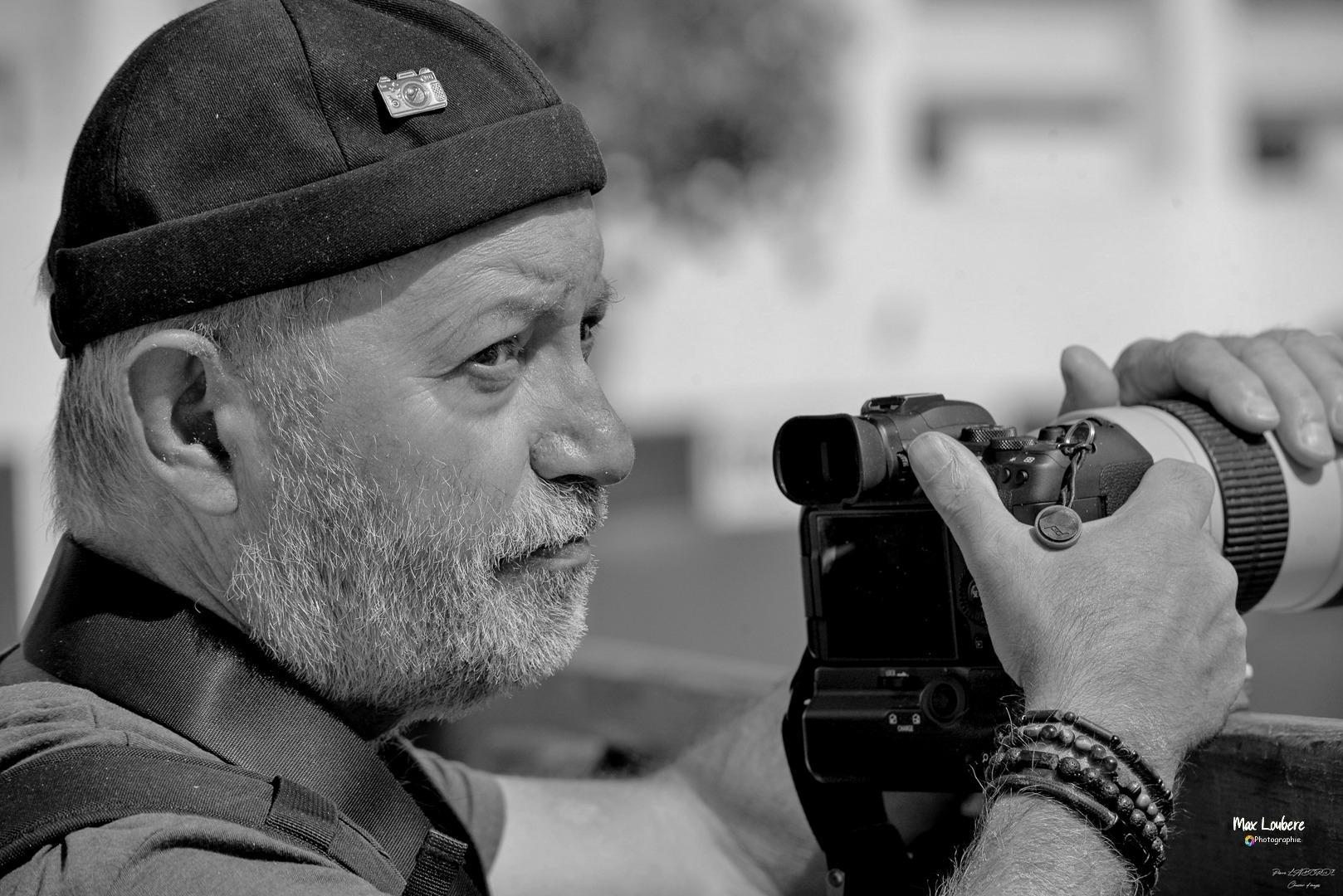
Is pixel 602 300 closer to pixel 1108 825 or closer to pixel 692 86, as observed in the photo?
pixel 1108 825

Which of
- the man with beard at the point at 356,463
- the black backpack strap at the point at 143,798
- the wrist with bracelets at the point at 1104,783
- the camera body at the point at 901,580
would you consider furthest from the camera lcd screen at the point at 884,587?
the black backpack strap at the point at 143,798

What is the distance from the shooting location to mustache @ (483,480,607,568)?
1555 mm

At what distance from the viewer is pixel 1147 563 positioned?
1.37 m

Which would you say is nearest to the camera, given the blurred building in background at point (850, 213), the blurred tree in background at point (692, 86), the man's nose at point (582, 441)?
the man's nose at point (582, 441)

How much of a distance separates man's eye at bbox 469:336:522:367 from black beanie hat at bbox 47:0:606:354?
130 mm

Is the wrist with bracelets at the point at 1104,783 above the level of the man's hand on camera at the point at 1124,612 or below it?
below

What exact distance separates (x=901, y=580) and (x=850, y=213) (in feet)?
38.6

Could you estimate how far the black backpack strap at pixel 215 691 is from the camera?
1418 mm

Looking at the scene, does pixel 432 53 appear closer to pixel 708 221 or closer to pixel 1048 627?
pixel 1048 627

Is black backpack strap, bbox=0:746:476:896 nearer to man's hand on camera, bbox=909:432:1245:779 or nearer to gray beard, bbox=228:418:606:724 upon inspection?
gray beard, bbox=228:418:606:724

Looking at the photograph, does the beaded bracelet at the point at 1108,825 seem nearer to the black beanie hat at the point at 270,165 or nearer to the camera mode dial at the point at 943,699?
the camera mode dial at the point at 943,699

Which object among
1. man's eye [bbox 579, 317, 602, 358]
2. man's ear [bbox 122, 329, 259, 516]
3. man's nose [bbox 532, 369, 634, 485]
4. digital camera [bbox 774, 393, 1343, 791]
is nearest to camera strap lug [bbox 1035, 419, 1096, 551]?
digital camera [bbox 774, 393, 1343, 791]

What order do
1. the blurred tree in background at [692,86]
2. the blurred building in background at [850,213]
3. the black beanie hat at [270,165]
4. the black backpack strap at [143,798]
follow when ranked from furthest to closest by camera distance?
the blurred building in background at [850,213] < the blurred tree in background at [692,86] < the black beanie hat at [270,165] < the black backpack strap at [143,798]

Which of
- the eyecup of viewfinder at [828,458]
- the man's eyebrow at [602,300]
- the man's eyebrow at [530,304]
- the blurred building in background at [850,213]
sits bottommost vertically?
the blurred building in background at [850,213]
